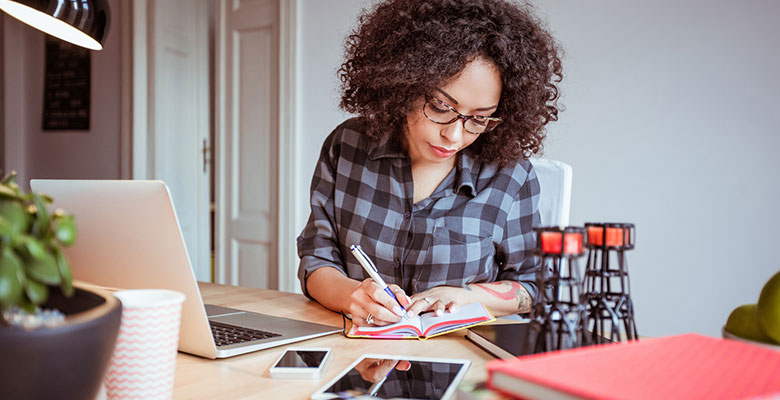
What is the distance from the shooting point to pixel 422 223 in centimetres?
142

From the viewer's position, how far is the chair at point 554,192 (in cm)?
150

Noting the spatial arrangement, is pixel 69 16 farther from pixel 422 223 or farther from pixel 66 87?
pixel 66 87

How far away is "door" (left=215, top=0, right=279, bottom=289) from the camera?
3.27 m

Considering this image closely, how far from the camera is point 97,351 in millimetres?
452

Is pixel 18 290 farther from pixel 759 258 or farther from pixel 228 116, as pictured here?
pixel 228 116

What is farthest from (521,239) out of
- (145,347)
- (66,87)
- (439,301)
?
(66,87)

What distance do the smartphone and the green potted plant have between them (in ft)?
1.11

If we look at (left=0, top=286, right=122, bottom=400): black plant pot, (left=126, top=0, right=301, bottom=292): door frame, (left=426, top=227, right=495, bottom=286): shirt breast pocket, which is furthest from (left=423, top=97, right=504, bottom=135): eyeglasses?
(left=126, top=0, right=301, bottom=292): door frame

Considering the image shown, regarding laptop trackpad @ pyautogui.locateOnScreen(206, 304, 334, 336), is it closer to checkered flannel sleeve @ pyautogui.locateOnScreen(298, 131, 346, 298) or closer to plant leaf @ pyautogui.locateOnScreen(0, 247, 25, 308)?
checkered flannel sleeve @ pyautogui.locateOnScreen(298, 131, 346, 298)

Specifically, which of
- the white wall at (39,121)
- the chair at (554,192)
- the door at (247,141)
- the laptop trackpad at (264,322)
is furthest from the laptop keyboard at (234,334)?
the white wall at (39,121)

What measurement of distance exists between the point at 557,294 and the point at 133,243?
1.74 ft

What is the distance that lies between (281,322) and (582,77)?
181cm

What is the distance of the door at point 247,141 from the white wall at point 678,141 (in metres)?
1.55

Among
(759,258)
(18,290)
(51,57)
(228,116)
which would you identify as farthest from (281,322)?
(51,57)
